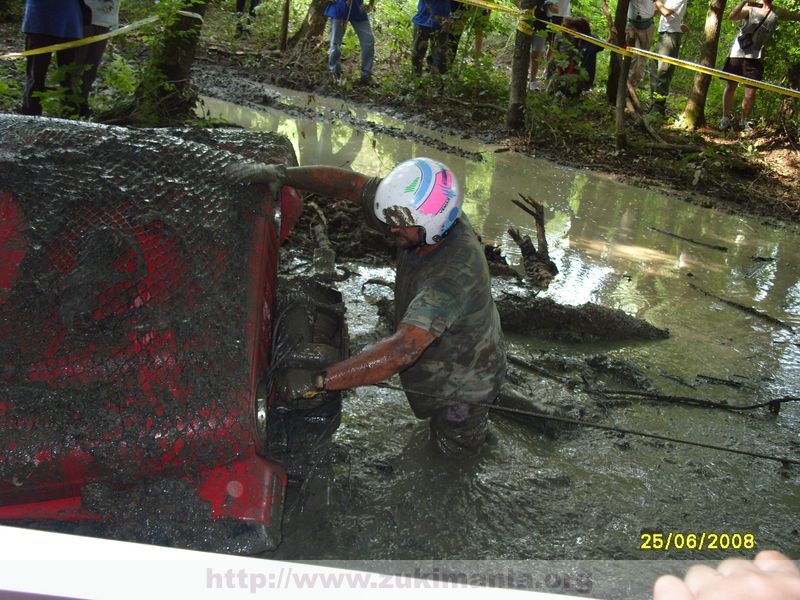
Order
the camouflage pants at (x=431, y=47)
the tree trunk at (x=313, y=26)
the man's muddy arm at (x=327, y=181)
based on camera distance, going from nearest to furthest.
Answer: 1. the man's muddy arm at (x=327, y=181)
2. the camouflage pants at (x=431, y=47)
3. the tree trunk at (x=313, y=26)

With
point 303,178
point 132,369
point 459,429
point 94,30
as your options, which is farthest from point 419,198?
point 94,30

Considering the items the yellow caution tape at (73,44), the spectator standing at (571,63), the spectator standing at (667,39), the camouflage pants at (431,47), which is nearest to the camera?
the yellow caution tape at (73,44)

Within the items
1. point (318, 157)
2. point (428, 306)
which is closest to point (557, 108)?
point (318, 157)

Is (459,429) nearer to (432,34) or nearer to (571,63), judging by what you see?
(571,63)

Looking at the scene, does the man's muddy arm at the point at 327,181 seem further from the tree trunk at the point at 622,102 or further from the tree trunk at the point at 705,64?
the tree trunk at the point at 705,64

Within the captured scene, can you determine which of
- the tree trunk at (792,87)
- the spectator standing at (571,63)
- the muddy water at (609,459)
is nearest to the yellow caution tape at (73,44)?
the muddy water at (609,459)

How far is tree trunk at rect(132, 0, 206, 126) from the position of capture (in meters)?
6.11

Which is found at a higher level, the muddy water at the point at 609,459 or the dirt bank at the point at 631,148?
the dirt bank at the point at 631,148

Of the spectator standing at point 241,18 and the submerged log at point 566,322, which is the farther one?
the spectator standing at point 241,18

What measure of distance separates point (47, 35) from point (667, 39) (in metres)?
8.83

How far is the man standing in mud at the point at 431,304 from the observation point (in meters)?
2.75

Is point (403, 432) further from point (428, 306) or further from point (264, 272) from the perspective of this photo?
point (264, 272)
